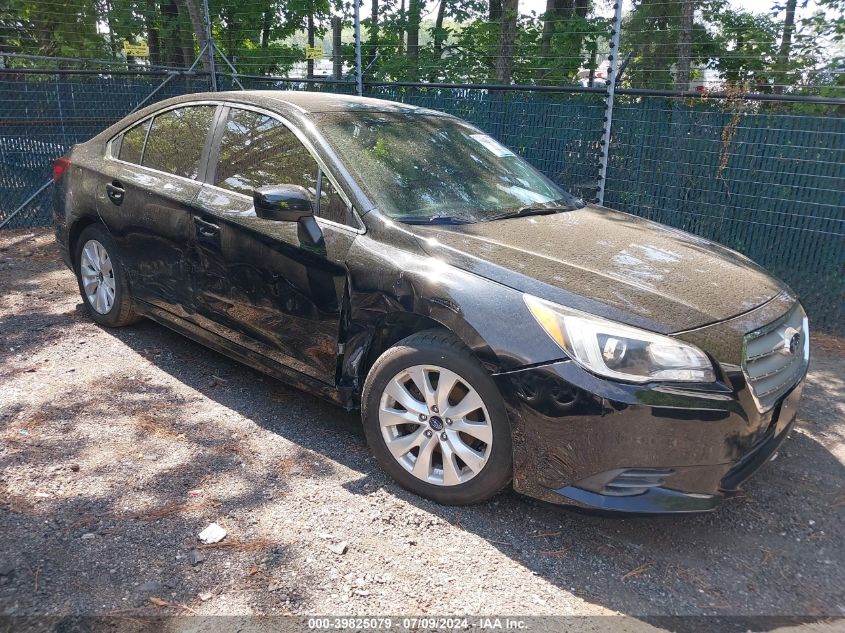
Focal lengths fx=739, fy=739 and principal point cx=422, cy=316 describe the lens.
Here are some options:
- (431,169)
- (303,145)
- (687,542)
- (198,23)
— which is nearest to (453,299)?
(431,169)

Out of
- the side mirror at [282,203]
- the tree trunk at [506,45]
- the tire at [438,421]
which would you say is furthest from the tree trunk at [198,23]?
the tire at [438,421]

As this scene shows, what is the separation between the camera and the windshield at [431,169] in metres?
3.74

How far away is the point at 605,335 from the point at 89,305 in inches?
158

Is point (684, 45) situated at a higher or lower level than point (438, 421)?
higher

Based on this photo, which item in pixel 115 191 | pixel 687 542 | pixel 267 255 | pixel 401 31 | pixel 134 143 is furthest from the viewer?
pixel 401 31

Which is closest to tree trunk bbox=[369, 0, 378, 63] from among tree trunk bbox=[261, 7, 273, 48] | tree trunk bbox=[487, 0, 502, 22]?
tree trunk bbox=[487, 0, 502, 22]

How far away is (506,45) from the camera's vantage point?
9.36 meters

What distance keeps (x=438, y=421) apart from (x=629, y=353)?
0.89 metres

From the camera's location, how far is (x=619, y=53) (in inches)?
284

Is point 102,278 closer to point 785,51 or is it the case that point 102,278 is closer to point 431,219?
point 431,219

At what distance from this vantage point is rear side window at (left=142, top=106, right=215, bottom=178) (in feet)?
14.7

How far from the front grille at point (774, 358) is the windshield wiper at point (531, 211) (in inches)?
53.4

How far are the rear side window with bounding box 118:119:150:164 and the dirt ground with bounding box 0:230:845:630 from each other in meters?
1.55

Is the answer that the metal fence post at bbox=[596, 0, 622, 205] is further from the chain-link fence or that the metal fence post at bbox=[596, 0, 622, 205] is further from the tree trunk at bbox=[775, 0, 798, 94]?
the tree trunk at bbox=[775, 0, 798, 94]
